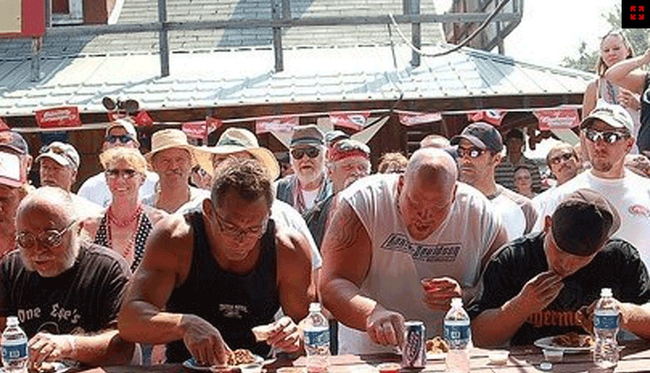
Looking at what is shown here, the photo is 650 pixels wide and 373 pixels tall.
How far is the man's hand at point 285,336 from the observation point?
3.42 m

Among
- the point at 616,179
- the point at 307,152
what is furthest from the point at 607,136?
the point at 307,152

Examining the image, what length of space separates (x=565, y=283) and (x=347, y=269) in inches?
38.1

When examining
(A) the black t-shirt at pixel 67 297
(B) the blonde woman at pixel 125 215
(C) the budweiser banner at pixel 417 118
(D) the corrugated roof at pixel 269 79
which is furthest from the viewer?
(D) the corrugated roof at pixel 269 79

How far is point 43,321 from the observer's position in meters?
3.64

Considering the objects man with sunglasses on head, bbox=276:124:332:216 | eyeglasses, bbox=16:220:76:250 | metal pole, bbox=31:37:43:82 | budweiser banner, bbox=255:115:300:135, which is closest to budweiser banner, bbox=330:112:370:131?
budweiser banner, bbox=255:115:300:135

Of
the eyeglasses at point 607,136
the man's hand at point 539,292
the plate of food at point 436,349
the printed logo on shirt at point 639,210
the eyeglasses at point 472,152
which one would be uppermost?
the eyeglasses at point 607,136

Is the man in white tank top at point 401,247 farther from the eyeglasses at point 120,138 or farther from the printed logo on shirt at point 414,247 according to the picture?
the eyeglasses at point 120,138

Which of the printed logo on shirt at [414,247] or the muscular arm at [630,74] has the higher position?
the muscular arm at [630,74]

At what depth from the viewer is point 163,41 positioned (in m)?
12.0

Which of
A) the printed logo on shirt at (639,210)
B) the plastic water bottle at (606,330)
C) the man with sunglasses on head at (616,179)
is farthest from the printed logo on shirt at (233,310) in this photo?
the printed logo on shirt at (639,210)

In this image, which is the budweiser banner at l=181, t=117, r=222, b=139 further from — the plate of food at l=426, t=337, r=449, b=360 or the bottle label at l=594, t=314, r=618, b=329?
Answer: the bottle label at l=594, t=314, r=618, b=329

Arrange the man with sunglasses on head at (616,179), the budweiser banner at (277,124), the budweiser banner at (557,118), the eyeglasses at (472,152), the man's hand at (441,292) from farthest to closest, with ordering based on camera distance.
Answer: the budweiser banner at (277,124) → the budweiser banner at (557,118) → the eyeglasses at (472,152) → the man with sunglasses on head at (616,179) → the man's hand at (441,292)

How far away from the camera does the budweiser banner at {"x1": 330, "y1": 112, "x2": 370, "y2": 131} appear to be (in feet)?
34.2

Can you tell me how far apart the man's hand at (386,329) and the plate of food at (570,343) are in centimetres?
58
